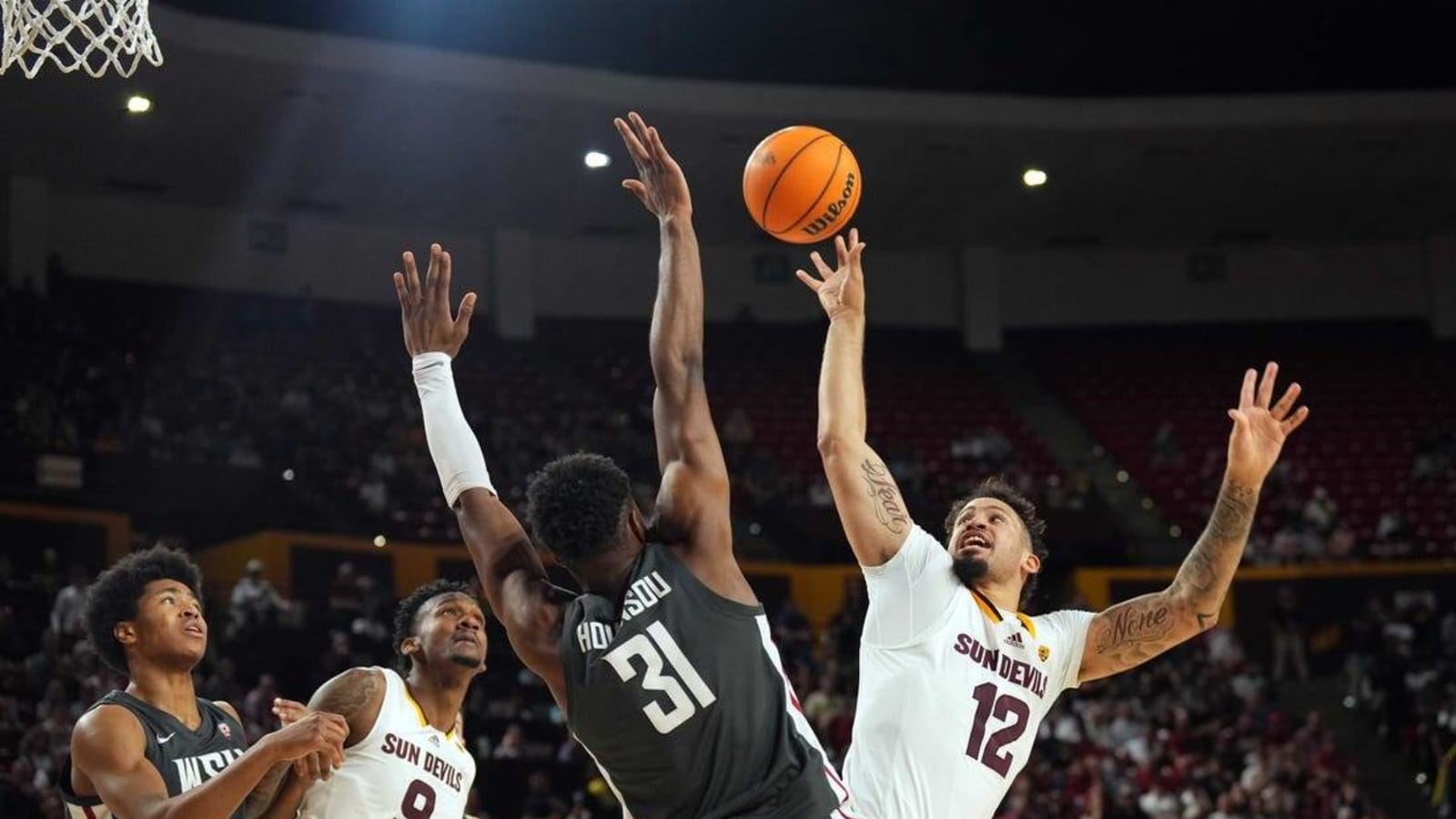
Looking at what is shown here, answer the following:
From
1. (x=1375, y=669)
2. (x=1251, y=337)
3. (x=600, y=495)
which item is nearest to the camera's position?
(x=600, y=495)

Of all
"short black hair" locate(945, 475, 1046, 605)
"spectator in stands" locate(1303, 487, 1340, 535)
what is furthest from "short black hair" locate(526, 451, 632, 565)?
"spectator in stands" locate(1303, 487, 1340, 535)

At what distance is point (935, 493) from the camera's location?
22125 millimetres

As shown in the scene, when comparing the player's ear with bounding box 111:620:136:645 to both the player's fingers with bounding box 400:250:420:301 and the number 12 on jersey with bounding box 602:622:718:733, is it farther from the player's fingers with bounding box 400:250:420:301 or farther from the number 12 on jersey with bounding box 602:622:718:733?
the number 12 on jersey with bounding box 602:622:718:733

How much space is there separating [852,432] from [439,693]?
1.59 metres

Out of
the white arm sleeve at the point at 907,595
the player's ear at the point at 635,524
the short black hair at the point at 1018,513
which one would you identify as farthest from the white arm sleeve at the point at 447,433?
the short black hair at the point at 1018,513

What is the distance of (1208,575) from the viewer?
5562mm

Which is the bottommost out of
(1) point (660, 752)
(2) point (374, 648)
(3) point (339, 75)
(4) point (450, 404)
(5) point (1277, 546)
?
(1) point (660, 752)

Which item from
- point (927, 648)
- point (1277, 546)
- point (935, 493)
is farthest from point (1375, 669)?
point (927, 648)

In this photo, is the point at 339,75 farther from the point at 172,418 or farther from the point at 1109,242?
the point at 1109,242

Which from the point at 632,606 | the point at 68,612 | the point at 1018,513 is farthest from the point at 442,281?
the point at 68,612

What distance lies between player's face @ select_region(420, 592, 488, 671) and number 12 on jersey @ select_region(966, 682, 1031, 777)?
1534mm

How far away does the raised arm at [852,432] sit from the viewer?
518 centimetres

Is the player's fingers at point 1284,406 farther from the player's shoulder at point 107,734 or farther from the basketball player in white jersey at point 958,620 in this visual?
the player's shoulder at point 107,734

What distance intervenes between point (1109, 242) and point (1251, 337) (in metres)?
2.43
